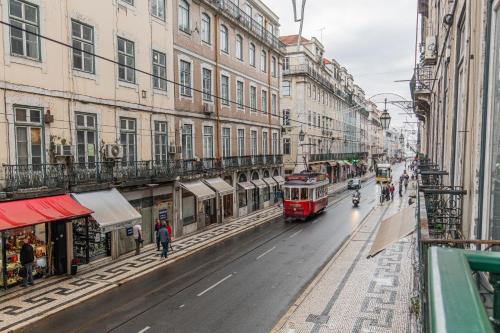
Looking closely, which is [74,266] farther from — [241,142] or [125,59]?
[241,142]

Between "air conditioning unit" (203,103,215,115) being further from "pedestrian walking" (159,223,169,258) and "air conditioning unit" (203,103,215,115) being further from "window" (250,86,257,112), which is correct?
"pedestrian walking" (159,223,169,258)

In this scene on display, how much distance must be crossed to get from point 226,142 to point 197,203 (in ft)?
21.5

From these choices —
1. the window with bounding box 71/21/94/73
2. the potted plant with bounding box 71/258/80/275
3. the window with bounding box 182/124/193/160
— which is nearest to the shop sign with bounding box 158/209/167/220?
the window with bounding box 182/124/193/160

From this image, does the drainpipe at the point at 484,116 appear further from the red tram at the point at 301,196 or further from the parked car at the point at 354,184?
the parked car at the point at 354,184

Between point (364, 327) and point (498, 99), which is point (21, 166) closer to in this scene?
point (364, 327)

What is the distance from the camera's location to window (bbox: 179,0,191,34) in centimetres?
2628

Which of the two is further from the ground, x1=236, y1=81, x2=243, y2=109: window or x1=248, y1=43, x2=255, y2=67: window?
x1=248, y1=43, x2=255, y2=67: window

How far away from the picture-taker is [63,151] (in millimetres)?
17250

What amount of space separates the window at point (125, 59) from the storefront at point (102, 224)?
6197 mm

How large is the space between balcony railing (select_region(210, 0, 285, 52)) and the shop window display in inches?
791

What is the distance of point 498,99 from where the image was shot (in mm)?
4305

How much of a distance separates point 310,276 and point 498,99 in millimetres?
13788

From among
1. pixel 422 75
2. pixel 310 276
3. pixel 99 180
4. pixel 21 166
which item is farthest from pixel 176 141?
pixel 422 75

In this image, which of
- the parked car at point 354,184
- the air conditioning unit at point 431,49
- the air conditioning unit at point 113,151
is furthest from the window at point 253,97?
the air conditioning unit at point 431,49
